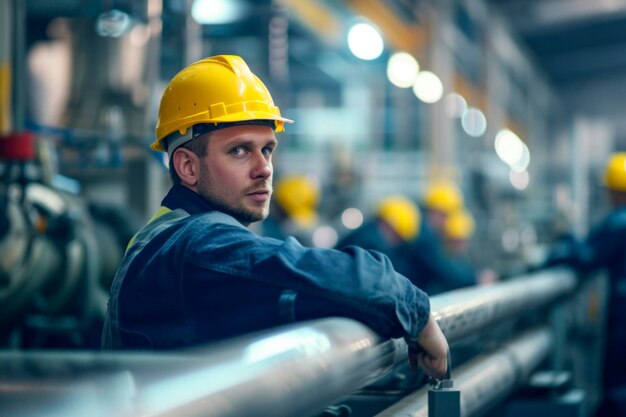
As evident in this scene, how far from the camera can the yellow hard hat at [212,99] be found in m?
2.04

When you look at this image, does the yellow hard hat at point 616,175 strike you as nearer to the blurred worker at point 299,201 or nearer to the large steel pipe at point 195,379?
the large steel pipe at point 195,379

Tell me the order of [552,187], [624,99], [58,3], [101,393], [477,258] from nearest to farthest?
[101,393] → [58,3] → [477,258] → [552,187] → [624,99]

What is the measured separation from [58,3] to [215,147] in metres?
7.00

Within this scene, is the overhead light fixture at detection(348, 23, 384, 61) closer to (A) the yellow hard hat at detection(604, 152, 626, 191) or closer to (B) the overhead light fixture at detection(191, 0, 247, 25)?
(B) the overhead light fixture at detection(191, 0, 247, 25)

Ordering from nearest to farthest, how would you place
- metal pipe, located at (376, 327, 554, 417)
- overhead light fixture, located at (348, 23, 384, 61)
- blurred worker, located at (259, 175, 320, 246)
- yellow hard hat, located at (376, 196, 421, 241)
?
metal pipe, located at (376, 327, 554, 417) < yellow hard hat, located at (376, 196, 421, 241) < overhead light fixture, located at (348, 23, 384, 61) < blurred worker, located at (259, 175, 320, 246)

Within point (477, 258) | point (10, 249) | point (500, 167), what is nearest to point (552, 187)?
point (500, 167)

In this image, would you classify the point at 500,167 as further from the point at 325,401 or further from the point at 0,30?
the point at 325,401

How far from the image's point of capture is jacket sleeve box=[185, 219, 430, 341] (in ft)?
5.64

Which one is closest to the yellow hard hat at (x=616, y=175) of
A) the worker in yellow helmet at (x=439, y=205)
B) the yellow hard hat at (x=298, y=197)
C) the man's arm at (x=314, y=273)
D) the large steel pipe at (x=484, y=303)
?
the large steel pipe at (x=484, y=303)

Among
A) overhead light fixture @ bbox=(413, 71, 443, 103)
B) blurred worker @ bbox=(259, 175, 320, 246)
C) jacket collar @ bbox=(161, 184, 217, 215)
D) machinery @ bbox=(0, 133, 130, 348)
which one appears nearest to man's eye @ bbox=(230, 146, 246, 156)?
jacket collar @ bbox=(161, 184, 217, 215)

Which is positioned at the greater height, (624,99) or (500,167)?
(624,99)

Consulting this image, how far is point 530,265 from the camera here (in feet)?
16.9

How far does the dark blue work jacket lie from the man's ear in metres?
0.20

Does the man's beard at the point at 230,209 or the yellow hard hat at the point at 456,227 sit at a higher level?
the man's beard at the point at 230,209
